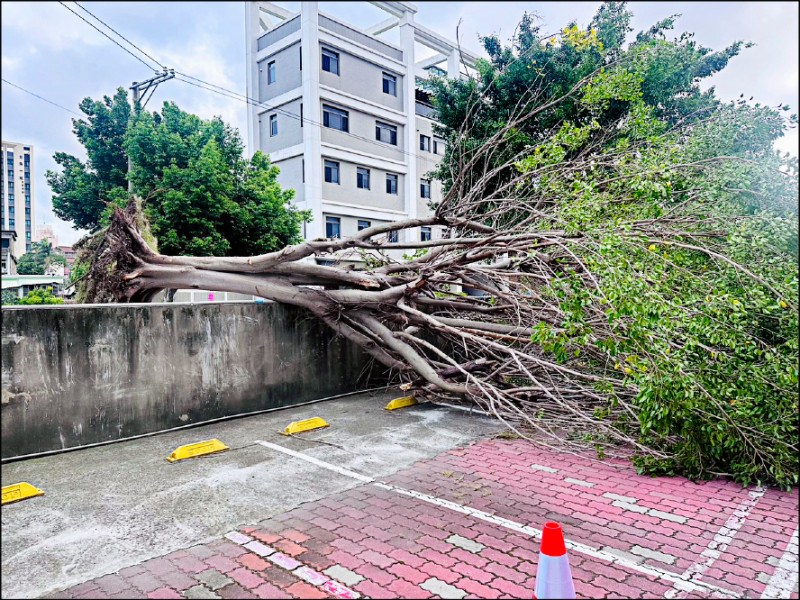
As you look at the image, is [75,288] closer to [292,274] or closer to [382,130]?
[292,274]

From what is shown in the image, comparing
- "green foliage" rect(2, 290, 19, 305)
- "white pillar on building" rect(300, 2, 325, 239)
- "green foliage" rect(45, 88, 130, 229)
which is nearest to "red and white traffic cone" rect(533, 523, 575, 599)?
"green foliage" rect(2, 290, 19, 305)

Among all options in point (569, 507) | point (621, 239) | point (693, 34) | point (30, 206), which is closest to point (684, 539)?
point (569, 507)

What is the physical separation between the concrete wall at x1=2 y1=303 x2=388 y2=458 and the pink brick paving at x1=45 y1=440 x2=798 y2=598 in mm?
3534

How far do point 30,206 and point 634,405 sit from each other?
58.1 ft

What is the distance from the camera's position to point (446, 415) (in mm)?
8523

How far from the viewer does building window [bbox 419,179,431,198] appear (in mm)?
31450

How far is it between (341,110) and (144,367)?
22450 millimetres

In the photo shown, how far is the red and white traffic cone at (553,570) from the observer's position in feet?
10.3

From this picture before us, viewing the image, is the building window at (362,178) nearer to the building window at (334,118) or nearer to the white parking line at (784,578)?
the building window at (334,118)

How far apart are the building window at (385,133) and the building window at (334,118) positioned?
2268mm

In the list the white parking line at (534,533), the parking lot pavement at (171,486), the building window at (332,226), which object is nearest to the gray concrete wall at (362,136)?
the building window at (332,226)

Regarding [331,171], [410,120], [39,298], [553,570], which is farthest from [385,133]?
[553,570]

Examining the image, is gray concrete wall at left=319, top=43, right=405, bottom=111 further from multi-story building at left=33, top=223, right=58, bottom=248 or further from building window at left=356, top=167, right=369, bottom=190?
multi-story building at left=33, top=223, right=58, bottom=248

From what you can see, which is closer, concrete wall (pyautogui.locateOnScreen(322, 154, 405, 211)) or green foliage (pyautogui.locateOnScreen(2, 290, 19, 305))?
green foliage (pyautogui.locateOnScreen(2, 290, 19, 305))
